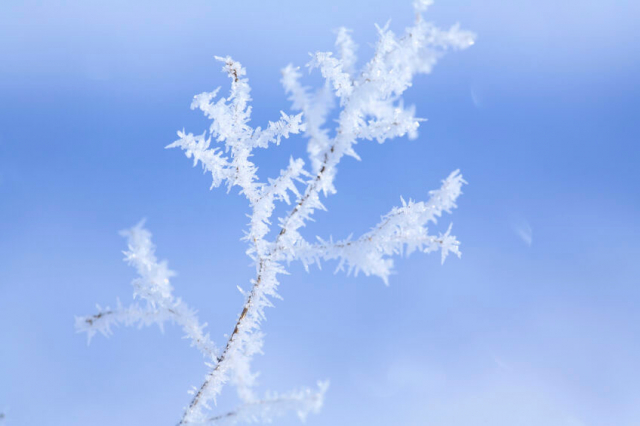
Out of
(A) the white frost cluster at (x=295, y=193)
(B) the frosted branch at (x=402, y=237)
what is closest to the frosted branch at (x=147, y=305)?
(A) the white frost cluster at (x=295, y=193)

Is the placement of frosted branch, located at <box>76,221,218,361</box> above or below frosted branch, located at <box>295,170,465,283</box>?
below

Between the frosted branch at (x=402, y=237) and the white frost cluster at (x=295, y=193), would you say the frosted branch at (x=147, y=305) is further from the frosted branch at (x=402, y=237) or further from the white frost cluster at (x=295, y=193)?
the frosted branch at (x=402, y=237)

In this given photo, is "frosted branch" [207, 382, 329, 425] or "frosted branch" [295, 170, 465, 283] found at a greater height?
"frosted branch" [295, 170, 465, 283]

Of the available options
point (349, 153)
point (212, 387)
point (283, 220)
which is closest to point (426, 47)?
point (349, 153)

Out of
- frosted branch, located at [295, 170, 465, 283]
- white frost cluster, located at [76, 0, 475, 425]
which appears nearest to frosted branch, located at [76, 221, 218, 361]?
A: white frost cluster, located at [76, 0, 475, 425]

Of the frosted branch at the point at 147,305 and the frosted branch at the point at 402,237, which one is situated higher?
the frosted branch at the point at 402,237

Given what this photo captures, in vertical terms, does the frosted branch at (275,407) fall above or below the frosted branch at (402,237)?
below

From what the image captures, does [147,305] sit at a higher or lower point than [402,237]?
lower

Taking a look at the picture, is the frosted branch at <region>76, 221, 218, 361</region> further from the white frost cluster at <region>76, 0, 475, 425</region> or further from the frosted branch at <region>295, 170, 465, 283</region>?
the frosted branch at <region>295, 170, 465, 283</region>

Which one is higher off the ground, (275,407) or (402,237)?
(402,237)

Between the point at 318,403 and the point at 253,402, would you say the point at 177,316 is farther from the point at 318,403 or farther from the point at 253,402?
the point at 318,403

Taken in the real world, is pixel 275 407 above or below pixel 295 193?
below
